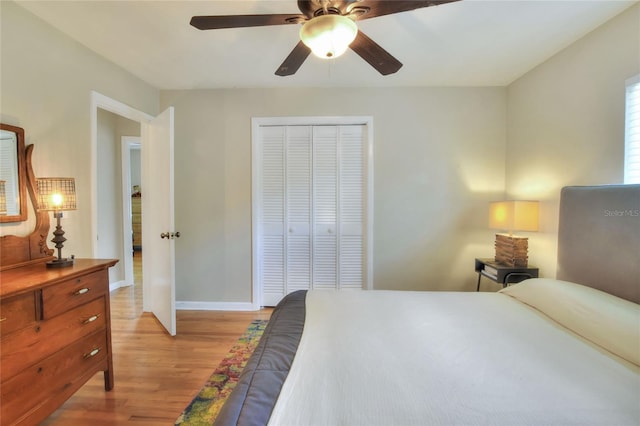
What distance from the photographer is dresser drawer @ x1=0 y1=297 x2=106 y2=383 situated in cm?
118

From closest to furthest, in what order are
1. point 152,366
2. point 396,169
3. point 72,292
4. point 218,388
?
point 72,292 → point 218,388 → point 152,366 → point 396,169

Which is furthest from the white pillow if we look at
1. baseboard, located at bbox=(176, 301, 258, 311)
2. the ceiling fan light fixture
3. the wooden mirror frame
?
the wooden mirror frame

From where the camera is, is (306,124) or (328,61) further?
(306,124)

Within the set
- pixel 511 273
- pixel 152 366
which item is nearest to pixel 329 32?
pixel 511 273

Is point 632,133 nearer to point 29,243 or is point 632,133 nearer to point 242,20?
point 242,20

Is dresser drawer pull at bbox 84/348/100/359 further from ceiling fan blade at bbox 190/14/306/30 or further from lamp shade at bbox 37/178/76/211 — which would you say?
ceiling fan blade at bbox 190/14/306/30

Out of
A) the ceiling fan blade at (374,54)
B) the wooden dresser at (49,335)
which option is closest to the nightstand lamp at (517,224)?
the ceiling fan blade at (374,54)

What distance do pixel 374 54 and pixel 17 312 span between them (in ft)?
7.34

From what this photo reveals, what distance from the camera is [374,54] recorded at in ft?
5.02

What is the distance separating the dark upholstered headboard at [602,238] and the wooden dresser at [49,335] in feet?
10.0

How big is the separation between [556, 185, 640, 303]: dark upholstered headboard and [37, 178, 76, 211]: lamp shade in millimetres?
3287

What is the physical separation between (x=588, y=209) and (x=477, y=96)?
1.66m

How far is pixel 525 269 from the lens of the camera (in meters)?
2.24

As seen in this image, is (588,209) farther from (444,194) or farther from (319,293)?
(319,293)
